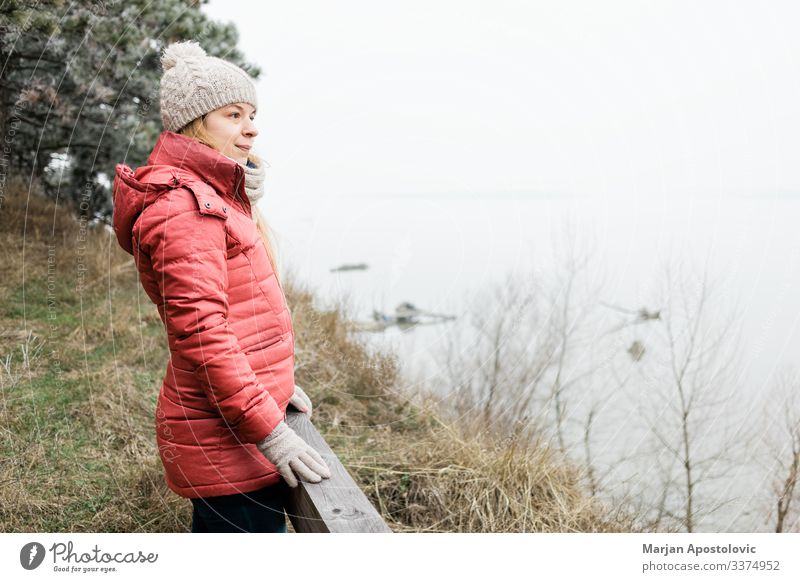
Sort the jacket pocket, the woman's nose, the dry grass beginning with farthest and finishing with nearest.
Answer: the dry grass
the woman's nose
the jacket pocket

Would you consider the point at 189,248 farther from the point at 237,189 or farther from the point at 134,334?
the point at 134,334

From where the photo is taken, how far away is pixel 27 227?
5.49 m

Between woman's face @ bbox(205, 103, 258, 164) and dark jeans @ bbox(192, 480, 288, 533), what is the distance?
713mm

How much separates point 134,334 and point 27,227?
2.11 m

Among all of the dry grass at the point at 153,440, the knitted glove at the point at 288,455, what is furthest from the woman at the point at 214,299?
the dry grass at the point at 153,440

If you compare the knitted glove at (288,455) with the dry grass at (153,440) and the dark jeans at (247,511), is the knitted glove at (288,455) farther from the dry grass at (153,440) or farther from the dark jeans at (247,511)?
the dry grass at (153,440)

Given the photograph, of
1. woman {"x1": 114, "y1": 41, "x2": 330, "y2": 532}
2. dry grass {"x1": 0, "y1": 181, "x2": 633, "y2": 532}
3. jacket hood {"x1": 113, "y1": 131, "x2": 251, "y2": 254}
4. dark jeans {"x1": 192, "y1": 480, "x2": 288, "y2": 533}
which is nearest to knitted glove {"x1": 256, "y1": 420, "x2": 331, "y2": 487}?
woman {"x1": 114, "y1": 41, "x2": 330, "y2": 532}

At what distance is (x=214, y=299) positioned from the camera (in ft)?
4.19

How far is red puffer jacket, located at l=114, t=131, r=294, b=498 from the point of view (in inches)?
50.0

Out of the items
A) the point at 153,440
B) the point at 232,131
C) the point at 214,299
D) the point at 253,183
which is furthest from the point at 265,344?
the point at 153,440

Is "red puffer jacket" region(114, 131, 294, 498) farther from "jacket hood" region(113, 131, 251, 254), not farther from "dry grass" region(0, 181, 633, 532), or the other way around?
"dry grass" region(0, 181, 633, 532)

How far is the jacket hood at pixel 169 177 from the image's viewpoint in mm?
1324

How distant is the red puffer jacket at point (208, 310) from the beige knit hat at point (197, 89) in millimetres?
89
